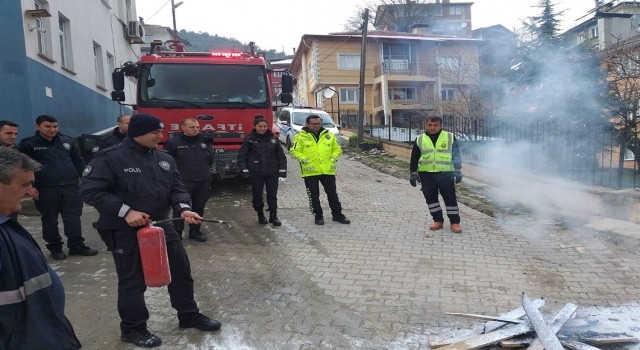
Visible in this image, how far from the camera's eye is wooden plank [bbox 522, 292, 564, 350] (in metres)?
3.01

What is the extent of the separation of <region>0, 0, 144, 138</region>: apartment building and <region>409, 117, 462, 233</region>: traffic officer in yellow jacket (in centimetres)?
713

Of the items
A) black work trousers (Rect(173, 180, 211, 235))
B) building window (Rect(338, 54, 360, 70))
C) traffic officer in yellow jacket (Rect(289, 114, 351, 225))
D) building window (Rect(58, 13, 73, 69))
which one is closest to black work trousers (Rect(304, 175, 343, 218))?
traffic officer in yellow jacket (Rect(289, 114, 351, 225))

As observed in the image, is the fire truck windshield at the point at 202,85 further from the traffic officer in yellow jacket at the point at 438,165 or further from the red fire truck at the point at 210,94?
the traffic officer in yellow jacket at the point at 438,165

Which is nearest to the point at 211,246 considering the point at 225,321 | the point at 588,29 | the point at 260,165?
the point at 260,165

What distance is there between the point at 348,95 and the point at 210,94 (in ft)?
81.6

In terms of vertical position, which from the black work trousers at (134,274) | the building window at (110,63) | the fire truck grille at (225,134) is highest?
the building window at (110,63)

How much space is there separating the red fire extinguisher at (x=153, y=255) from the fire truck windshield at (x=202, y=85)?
5307 mm

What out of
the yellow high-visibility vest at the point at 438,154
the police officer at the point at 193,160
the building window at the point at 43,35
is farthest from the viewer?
the building window at the point at 43,35

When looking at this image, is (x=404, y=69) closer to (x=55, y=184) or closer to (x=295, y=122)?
(x=295, y=122)

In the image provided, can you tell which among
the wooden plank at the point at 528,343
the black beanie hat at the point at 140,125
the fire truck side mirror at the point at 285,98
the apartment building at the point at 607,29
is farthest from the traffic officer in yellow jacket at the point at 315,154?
the apartment building at the point at 607,29

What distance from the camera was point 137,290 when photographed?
3232 millimetres

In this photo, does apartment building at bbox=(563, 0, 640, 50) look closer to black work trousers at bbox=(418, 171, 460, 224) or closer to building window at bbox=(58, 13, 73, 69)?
black work trousers at bbox=(418, 171, 460, 224)

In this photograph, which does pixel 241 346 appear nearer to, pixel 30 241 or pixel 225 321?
pixel 225 321

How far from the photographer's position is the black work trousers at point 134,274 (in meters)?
3.18
